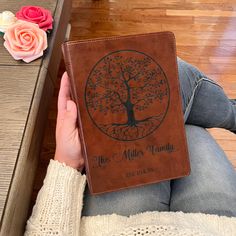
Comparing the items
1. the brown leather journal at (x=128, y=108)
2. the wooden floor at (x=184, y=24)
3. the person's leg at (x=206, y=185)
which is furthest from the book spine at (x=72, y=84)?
the wooden floor at (x=184, y=24)

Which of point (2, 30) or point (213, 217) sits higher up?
point (2, 30)

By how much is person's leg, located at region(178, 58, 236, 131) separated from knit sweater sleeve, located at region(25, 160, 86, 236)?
340 mm

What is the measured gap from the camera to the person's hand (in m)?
0.54

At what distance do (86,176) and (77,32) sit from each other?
109 cm

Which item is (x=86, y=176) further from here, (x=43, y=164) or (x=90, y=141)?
(x=43, y=164)

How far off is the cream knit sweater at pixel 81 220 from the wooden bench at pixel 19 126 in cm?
5

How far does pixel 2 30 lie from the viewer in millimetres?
708

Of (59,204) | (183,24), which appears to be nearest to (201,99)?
(59,204)

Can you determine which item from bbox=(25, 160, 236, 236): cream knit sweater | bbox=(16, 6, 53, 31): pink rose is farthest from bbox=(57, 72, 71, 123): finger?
bbox=(16, 6, 53, 31): pink rose

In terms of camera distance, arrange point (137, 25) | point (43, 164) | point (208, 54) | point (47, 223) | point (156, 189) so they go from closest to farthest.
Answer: point (47, 223), point (156, 189), point (43, 164), point (208, 54), point (137, 25)

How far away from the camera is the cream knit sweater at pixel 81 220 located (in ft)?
1.56

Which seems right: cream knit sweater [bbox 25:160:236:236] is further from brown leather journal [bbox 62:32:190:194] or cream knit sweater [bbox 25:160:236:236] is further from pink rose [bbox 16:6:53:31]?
pink rose [bbox 16:6:53:31]

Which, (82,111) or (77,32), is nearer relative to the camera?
(82,111)

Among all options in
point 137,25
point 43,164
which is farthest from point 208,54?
point 43,164
